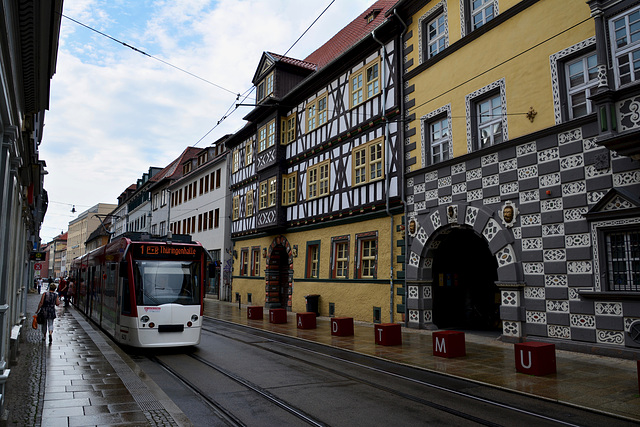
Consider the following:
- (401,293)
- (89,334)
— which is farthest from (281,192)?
(89,334)

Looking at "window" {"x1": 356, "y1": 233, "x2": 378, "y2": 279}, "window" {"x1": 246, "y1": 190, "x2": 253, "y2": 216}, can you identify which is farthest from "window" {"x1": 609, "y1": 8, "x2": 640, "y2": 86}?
"window" {"x1": 246, "y1": 190, "x2": 253, "y2": 216}

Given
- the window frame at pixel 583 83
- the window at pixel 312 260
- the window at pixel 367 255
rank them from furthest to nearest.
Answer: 1. the window at pixel 312 260
2. the window at pixel 367 255
3. the window frame at pixel 583 83

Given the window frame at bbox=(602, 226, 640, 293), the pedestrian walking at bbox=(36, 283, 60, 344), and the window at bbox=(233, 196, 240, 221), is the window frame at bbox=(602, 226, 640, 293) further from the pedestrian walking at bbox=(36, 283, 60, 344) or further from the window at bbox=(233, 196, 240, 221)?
the window at bbox=(233, 196, 240, 221)

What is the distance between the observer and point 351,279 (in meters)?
20.6

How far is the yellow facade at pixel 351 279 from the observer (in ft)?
60.2

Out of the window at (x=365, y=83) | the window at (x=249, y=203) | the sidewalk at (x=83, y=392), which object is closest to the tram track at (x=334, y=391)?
the sidewalk at (x=83, y=392)

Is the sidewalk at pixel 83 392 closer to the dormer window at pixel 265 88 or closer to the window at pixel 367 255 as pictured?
the window at pixel 367 255

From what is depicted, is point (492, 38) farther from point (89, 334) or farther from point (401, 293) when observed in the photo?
point (89, 334)

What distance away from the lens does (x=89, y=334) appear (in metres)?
15.2

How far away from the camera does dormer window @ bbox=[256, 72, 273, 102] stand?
28197 millimetres

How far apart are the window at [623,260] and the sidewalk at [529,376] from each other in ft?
5.43

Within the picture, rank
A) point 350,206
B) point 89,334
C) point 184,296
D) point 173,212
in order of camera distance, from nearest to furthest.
Result: point 184,296 < point 89,334 < point 350,206 < point 173,212

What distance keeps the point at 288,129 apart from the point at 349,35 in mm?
5997

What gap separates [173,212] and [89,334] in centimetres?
3303
